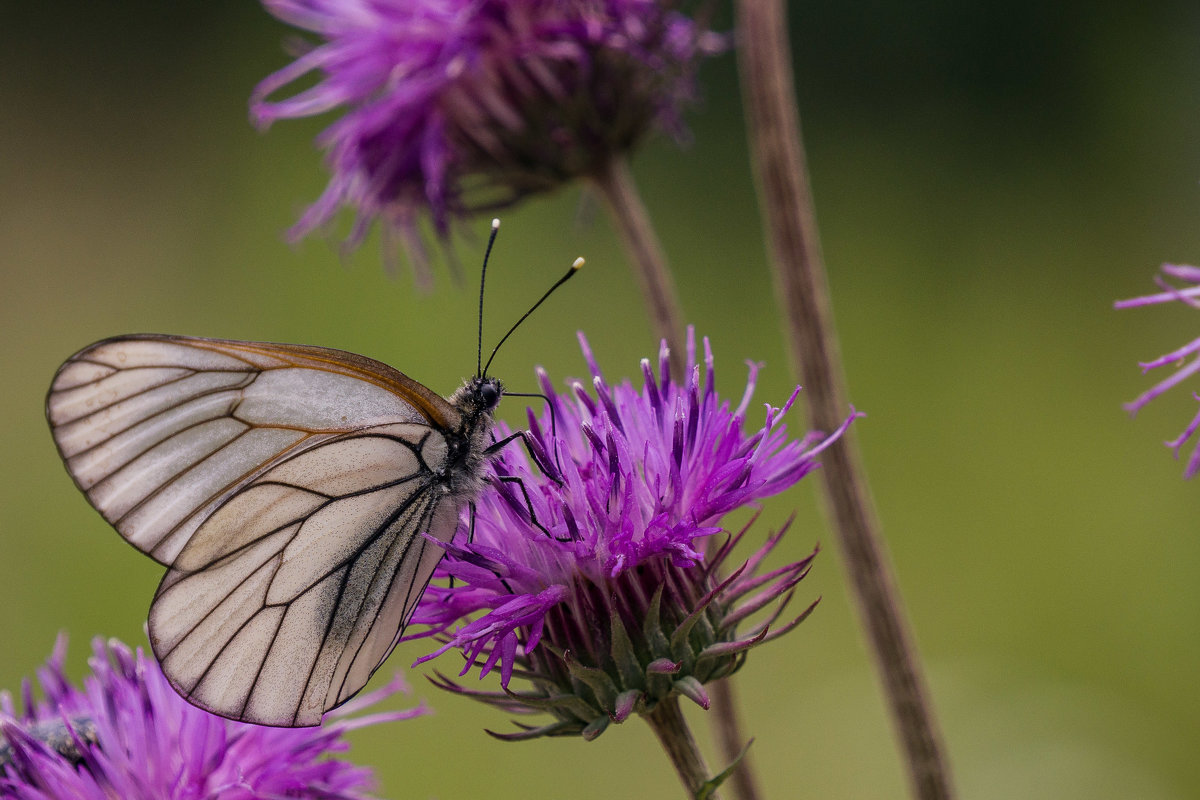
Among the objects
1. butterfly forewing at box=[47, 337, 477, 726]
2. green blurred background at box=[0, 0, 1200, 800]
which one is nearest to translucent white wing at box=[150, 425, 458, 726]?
butterfly forewing at box=[47, 337, 477, 726]

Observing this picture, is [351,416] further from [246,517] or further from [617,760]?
[617,760]

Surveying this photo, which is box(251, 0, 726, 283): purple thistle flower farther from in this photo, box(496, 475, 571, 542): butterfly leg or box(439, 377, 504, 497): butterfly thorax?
box(496, 475, 571, 542): butterfly leg

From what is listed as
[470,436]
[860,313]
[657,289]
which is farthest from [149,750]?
[860,313]

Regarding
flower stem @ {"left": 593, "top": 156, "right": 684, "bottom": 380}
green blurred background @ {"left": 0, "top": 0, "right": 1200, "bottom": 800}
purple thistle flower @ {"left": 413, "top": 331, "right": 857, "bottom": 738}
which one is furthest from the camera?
green blurred background @ {"left": 0, "top": 0, "right": 1200, "bottom": 800}

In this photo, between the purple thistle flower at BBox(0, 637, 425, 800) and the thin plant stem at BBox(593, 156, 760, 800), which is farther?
the thin plant stem at BBox(593, 156, 760, 800)

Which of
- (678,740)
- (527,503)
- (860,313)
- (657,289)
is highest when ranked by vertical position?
(860,313)

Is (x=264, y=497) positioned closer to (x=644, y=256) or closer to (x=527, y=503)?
(x=527, y=503)

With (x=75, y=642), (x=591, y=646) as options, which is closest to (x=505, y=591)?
(x=591, y=646)
